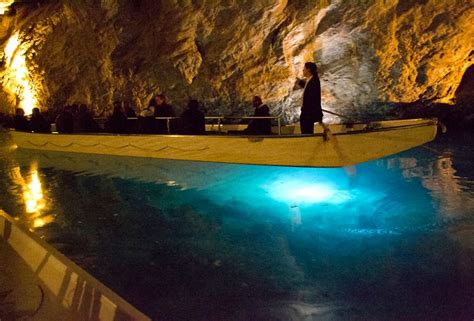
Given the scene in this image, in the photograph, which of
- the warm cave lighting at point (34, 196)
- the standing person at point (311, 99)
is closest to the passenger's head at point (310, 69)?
the standing person at point (311, 99)

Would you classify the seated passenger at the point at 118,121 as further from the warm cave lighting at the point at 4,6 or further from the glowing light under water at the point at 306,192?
the warm cave lighting at the point at 4,6

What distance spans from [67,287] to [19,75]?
1767 centimetres

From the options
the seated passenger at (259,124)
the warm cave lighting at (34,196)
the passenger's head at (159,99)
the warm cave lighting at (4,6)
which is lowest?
the warm cave lighting at (34,196)

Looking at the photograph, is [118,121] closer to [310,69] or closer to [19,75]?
[310,69]

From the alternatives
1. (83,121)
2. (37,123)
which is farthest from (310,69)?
(37,123)

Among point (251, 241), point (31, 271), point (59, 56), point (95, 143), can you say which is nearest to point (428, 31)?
point (251, 241)

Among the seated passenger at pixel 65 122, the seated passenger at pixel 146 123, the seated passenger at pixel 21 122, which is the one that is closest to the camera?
the seated passenger at pixel 146 123

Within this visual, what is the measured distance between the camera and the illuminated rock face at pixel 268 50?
11234 millimetres

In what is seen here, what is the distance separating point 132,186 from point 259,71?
6.08 m

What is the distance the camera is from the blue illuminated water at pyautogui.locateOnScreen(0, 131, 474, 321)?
12.9ft

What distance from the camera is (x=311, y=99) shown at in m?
7.74

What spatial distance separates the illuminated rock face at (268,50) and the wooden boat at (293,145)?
3.22 metres

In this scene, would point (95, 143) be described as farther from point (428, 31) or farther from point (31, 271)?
point (428, 31)

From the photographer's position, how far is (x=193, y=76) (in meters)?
13.2
